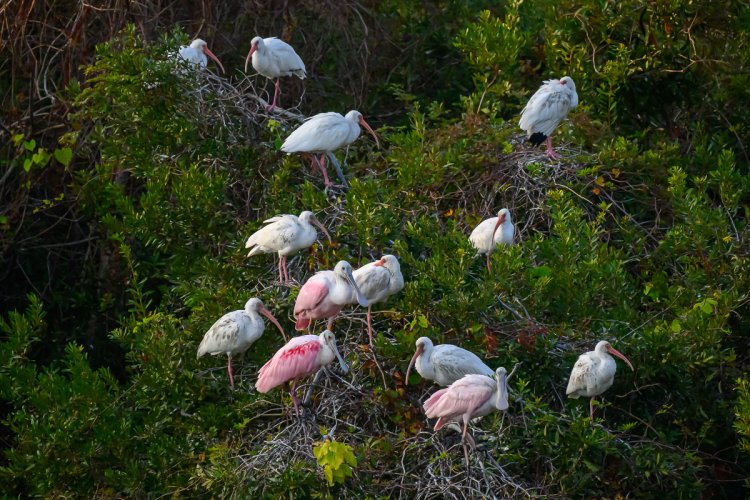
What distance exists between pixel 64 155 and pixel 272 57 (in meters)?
1.62

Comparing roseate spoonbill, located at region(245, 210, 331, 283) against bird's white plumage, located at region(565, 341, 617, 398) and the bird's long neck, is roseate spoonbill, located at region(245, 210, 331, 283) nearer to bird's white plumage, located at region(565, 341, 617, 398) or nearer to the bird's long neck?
the bird's long neck

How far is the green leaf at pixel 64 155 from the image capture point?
1009cm

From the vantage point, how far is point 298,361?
24.5 ft

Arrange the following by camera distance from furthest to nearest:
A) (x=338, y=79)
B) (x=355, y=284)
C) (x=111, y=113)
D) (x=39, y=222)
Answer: (x=338, y=79), (x=39, y=222), (x=111, y=113), (x=355, y=284)

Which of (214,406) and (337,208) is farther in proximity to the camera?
(337,208)

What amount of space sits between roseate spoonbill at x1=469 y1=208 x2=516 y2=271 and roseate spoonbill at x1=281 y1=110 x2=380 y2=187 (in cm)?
103

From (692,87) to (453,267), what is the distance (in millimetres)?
3862

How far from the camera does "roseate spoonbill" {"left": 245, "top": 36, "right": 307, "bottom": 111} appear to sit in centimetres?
1035

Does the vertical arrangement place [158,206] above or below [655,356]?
above

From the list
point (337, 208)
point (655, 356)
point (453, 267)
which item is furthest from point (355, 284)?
point (655, 356)

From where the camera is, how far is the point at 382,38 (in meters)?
11.9

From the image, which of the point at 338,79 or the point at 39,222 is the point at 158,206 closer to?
the point at 39,222

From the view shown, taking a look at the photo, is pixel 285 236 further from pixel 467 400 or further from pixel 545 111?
pixel 545 111

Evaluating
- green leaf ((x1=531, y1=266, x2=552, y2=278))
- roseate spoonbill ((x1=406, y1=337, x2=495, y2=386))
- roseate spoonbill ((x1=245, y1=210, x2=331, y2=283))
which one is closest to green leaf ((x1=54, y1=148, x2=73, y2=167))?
roseate spoonbill ((x1=245, y1=210, x2=331, y2=283))
